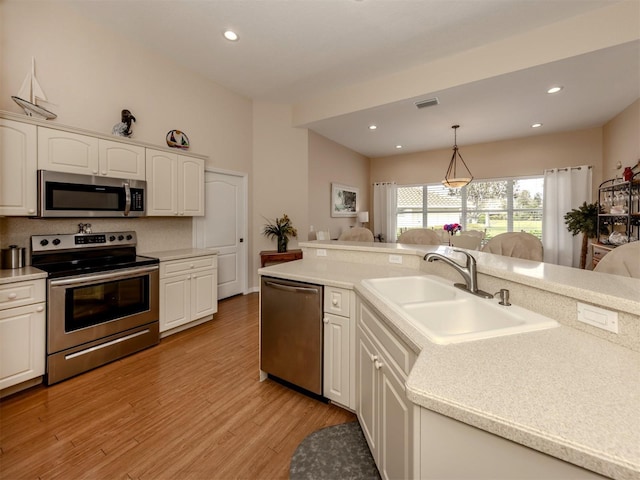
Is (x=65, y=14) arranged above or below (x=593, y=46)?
above

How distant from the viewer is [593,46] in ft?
8.68

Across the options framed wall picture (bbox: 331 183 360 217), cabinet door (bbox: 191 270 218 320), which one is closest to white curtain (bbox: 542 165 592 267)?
framed wall picture (bbox: 331 183 360 217)

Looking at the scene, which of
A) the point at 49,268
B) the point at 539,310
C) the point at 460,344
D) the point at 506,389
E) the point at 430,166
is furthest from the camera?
the point at 430,166

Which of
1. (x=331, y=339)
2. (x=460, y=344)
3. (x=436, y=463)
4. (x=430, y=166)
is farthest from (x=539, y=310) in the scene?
(x=430, y=166)

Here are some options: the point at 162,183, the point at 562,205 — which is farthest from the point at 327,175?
the point at 562,205

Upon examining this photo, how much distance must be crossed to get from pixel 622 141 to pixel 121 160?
6.67m

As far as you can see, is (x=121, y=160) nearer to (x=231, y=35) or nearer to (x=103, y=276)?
(x=103, y=276)

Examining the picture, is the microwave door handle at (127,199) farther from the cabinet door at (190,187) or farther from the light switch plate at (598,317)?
the light switch plate at (598,317)

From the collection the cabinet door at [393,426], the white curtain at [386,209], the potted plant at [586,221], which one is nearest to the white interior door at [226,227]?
the cabinet door at [393,426]

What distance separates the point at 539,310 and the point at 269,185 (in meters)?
4.35

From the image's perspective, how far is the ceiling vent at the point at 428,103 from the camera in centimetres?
380

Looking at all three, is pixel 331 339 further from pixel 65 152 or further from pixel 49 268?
pixel 65 152

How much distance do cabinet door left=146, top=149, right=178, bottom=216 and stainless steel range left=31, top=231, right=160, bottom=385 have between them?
19.1 inches

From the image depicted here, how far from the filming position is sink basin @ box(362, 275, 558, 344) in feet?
3.20
